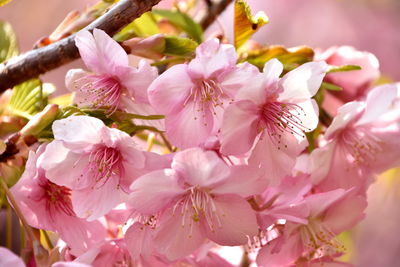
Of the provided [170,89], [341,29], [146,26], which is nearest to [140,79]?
[170,89]

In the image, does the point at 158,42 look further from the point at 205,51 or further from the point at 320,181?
the point at 320,181

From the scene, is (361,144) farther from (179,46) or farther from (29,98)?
(29,98)

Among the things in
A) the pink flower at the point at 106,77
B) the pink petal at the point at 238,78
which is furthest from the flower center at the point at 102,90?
the pink petal at the point at 238,78

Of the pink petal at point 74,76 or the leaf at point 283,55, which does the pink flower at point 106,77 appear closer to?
the pink petal at point 74,76

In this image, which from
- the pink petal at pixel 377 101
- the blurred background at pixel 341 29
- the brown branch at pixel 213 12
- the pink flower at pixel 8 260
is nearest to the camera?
the pink flower at pixel 8 260

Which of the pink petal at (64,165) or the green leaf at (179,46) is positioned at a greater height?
the green leaf at (179,46)

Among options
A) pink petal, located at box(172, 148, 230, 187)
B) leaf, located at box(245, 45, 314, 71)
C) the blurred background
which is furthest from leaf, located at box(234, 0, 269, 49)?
A: the blurred background

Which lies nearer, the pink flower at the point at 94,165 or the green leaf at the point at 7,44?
the pink flower at the point at 94,165
